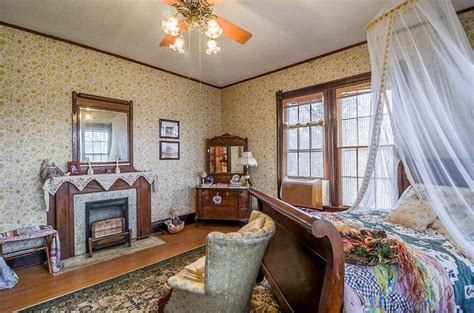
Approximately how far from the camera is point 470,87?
1626mm

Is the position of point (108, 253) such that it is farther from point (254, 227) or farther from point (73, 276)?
point (254, 227)

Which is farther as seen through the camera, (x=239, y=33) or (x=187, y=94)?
(x=187, y=94)

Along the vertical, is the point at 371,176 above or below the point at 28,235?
above

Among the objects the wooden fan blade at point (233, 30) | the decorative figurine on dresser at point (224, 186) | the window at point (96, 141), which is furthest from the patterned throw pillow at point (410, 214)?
the window at point (96, 141)

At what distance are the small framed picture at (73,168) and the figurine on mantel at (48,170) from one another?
12 cm

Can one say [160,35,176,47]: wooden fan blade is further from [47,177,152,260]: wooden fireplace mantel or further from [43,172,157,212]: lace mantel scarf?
[47,177,152,260]: wooden fireplace mantel

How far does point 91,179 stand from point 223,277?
9.29 feet

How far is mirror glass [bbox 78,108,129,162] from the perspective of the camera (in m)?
3.55

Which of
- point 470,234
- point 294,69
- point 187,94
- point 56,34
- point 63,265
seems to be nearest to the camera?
point 470,234

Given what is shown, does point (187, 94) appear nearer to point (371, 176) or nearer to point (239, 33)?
point (239, 33)

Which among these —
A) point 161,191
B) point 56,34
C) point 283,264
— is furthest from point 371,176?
point 56,34

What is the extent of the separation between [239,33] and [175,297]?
7.65 feet

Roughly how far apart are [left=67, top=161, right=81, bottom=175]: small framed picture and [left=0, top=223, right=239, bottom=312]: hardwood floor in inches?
49.4

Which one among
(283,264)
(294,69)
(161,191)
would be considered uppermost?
(294,69)
